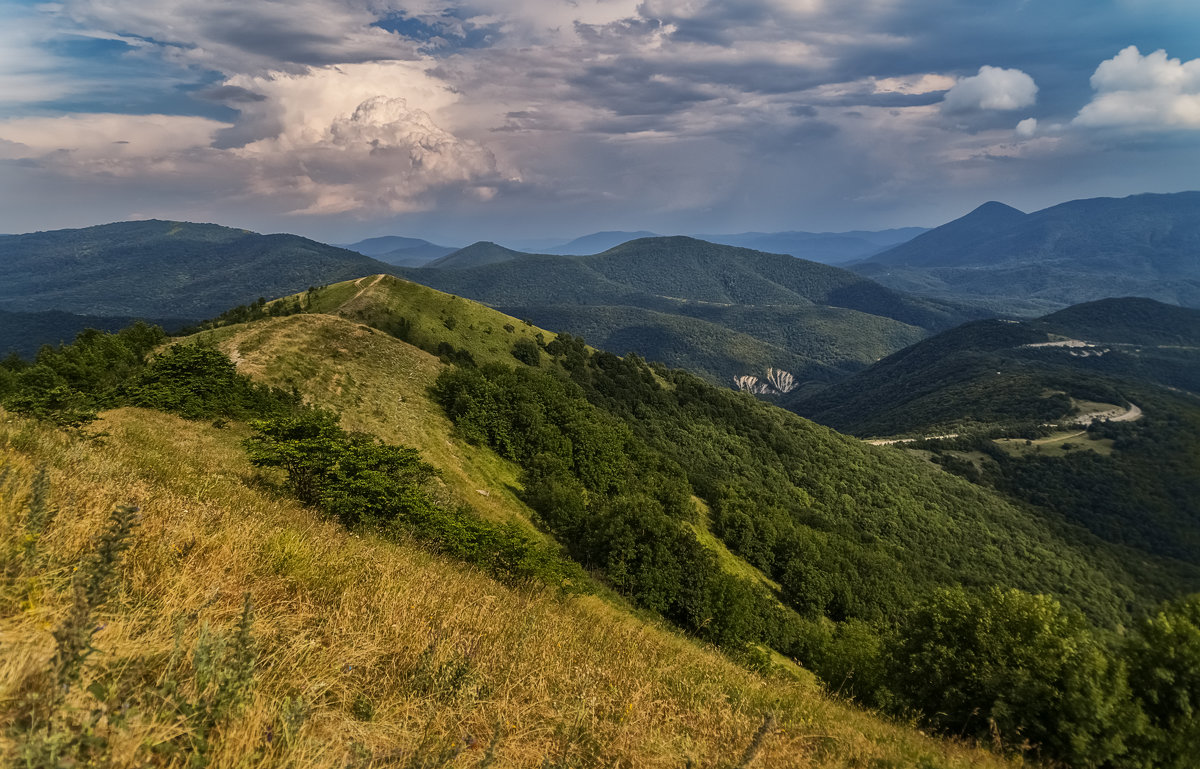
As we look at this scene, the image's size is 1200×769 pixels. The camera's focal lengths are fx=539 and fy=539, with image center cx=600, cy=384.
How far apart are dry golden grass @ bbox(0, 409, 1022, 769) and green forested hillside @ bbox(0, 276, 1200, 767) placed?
306cm

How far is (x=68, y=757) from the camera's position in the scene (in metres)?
2.83

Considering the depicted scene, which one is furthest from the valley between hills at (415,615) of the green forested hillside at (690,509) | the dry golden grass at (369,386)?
the dry golden grass at (369,386)

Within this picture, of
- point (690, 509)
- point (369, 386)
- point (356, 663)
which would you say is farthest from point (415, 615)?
point (690, 509)

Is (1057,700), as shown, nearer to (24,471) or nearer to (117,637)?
(117,637)

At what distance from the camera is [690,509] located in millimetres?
57375

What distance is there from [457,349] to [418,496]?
7588 centimetres

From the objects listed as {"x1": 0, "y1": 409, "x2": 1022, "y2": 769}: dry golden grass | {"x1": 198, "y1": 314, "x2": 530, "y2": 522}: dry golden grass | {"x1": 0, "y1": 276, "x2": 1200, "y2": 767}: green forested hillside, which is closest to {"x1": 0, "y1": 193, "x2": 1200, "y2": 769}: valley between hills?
{"x1": 0, "y1": 409, "x2": 1022, "y2": 769}: dry golden grass

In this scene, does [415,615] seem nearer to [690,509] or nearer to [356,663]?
[356,663]

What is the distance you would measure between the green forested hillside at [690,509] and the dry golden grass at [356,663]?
3.06 metres

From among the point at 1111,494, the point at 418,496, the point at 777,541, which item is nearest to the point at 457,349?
the point at 777,541

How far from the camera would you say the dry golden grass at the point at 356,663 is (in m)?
3.98

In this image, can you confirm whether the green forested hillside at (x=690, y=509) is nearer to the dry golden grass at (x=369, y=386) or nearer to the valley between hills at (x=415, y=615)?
the valley between hills at (x=415, y=615)

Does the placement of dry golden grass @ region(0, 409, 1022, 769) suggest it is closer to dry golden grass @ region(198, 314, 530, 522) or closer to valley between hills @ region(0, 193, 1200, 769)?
valley between hills @ region(0, 193, 1200, 769)

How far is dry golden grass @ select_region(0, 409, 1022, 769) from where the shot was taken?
3.98 m
